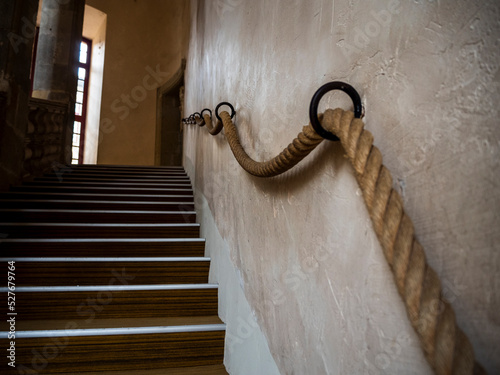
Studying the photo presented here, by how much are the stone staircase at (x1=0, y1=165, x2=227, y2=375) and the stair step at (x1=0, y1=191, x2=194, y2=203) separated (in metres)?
0.01

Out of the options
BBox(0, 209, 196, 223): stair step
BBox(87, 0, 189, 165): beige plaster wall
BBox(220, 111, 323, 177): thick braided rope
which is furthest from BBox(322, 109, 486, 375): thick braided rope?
BBox(87, 0, 189, 165): beige plaster wall

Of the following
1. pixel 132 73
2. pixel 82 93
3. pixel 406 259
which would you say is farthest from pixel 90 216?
pixel 82 93

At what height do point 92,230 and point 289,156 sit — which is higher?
point 289,156

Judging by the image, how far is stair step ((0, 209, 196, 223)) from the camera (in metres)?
3.00

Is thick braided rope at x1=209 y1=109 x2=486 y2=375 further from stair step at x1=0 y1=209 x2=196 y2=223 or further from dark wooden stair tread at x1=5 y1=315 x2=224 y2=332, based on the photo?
stair step at x1=0 y1=209 x2=196 y2=223

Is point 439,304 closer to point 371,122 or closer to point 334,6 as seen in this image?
point 371,122

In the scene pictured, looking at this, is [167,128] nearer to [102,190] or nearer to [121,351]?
[102,190]

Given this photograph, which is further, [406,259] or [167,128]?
→ [167,128]

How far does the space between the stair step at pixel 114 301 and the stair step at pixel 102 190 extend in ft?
5.90

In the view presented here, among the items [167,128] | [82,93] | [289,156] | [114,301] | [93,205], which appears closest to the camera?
[289,156]

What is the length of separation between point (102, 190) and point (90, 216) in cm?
75

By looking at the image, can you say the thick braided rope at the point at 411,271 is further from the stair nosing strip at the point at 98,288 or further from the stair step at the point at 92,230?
the stair step at the point at 92,230

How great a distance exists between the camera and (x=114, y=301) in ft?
6.95

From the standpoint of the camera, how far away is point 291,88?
3.73ft
